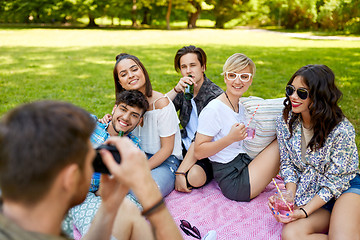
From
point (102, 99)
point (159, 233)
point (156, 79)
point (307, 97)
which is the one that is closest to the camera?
point (159, 233)

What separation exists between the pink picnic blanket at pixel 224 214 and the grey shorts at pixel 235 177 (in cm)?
A: 11

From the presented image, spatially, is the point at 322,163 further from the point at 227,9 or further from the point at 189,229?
the point at 227,9

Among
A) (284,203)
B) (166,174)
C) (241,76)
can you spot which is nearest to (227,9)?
(241,76)

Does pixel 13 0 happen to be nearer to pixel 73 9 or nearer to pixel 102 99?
pixel 73 9

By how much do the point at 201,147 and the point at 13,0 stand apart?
35.4m

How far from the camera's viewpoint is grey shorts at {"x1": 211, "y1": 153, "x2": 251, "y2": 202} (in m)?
3.54

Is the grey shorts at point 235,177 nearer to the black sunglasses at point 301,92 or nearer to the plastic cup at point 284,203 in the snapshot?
the plastic cup at point 284,203

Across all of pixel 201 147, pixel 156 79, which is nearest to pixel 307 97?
pixel 201 147

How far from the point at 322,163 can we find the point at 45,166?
259 cm

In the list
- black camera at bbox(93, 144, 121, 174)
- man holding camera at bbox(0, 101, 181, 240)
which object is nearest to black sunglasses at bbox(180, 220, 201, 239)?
black camera at bbox(93, 144, 121, 174)

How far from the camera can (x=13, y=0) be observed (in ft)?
105

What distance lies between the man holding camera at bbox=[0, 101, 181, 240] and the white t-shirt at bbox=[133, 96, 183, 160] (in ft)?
7.59

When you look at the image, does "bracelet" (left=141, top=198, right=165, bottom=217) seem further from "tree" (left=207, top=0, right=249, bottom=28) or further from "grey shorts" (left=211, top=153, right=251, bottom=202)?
"tree" (left=207, top=0, right=249, bottom=28)

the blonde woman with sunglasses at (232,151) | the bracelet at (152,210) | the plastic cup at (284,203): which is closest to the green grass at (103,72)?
the blonde woman with sunglasses at (232,151)
